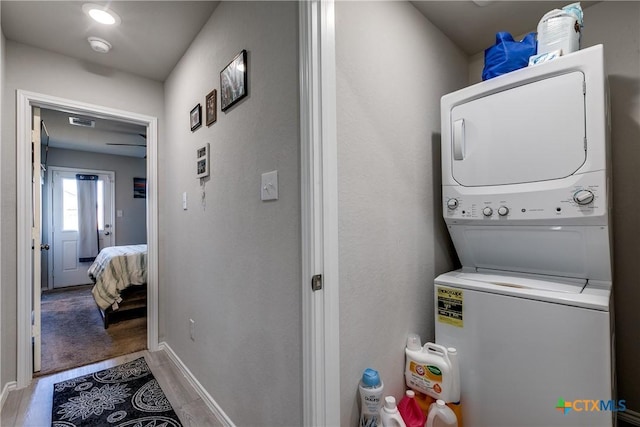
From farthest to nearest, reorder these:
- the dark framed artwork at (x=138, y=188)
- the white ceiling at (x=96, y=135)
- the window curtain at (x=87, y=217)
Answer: the dark framed artwork at (x=138, y=188), the window curtain at (x=87, y=217), the white ceiling at (x=96, y=135)

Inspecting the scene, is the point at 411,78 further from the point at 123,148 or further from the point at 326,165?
the point at 123,148

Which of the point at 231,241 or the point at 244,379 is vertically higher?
the point at 231,241

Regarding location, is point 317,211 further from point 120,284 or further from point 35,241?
point 120,284

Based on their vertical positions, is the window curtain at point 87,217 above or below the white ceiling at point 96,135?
below

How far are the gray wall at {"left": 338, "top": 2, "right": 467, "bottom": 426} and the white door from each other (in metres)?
5.65

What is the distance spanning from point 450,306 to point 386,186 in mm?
649

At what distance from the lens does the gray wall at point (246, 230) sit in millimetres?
1101

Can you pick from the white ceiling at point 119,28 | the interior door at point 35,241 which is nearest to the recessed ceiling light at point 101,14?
the white ceiling at point 119,28

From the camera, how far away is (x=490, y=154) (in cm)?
129

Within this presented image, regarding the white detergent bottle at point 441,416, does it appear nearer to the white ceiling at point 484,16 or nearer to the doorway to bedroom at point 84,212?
the white ceiling at point 484,16

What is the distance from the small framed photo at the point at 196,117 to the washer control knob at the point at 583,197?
6.53 ft

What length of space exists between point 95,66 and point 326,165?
94.0 inches

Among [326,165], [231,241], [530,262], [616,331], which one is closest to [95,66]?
[231,241]

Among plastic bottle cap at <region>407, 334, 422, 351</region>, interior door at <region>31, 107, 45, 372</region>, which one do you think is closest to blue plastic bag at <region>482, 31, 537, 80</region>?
plastic bottle cap at <region>407, 334, 422, 351</region>
